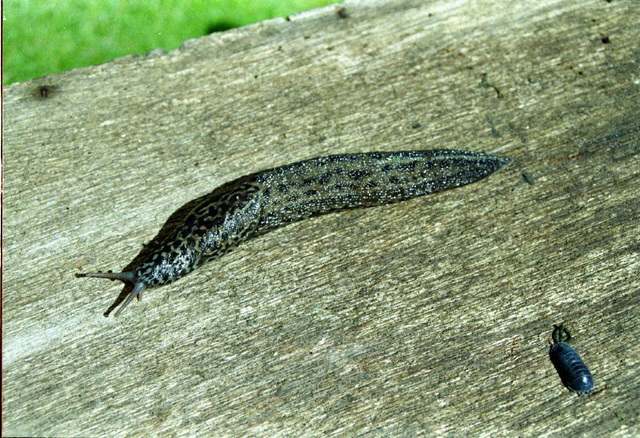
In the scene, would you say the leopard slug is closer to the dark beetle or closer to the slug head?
the slug head

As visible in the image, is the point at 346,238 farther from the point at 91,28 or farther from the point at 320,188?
the point at 91,28

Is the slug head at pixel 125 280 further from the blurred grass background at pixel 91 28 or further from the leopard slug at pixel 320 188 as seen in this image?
the blurred grass background at pixel 91 28

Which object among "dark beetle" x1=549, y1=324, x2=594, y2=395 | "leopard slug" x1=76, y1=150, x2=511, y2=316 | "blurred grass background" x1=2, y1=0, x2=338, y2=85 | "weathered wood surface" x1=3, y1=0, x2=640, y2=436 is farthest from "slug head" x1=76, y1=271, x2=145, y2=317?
"dark beetle" x1=549, y1=324, x2=594, y2=395

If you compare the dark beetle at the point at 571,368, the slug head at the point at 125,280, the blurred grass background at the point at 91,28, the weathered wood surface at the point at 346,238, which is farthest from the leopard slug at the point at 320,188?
the blurred grass background at the point at 91,28

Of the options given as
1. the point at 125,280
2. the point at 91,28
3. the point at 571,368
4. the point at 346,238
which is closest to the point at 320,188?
the point at 346,238

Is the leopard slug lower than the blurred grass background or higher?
lower

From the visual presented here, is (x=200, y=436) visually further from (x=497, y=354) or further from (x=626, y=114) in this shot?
(x=626, y=114)
